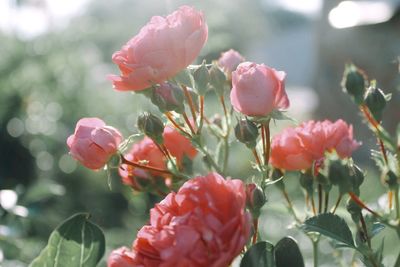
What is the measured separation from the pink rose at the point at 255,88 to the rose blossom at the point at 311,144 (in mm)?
29

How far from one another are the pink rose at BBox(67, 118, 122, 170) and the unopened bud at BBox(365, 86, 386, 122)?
193 mm

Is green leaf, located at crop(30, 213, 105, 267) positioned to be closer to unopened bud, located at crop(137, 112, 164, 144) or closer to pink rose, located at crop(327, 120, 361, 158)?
unopened bud, located at crop(137, 112, 164, 144)

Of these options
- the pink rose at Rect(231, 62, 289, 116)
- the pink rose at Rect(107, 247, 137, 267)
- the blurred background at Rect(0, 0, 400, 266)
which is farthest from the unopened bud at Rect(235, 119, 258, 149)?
→ the blurred background at Rect(0, 0, 400, 266)

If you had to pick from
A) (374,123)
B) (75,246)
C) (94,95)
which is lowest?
(94,95)

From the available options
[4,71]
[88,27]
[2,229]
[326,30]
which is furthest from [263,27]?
[2,229]

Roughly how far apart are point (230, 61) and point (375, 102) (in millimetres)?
153

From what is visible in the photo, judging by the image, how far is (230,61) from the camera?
2.10ft

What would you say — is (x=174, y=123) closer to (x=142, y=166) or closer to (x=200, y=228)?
(x=142, y=166)

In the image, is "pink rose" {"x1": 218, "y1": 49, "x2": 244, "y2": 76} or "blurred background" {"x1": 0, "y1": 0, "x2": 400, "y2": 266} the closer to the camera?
"pink rose" {"x1": 218, "y1": 49, "x2": 244, "y2": 76}

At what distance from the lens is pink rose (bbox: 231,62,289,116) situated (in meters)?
0.53

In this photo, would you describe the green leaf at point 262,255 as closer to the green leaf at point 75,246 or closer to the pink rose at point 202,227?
the pink rose at point 202,227

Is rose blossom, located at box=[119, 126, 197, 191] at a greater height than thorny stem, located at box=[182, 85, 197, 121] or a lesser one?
lesser

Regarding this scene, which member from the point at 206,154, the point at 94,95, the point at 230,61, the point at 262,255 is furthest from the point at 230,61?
the point at 94,95

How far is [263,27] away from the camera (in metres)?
10.1
